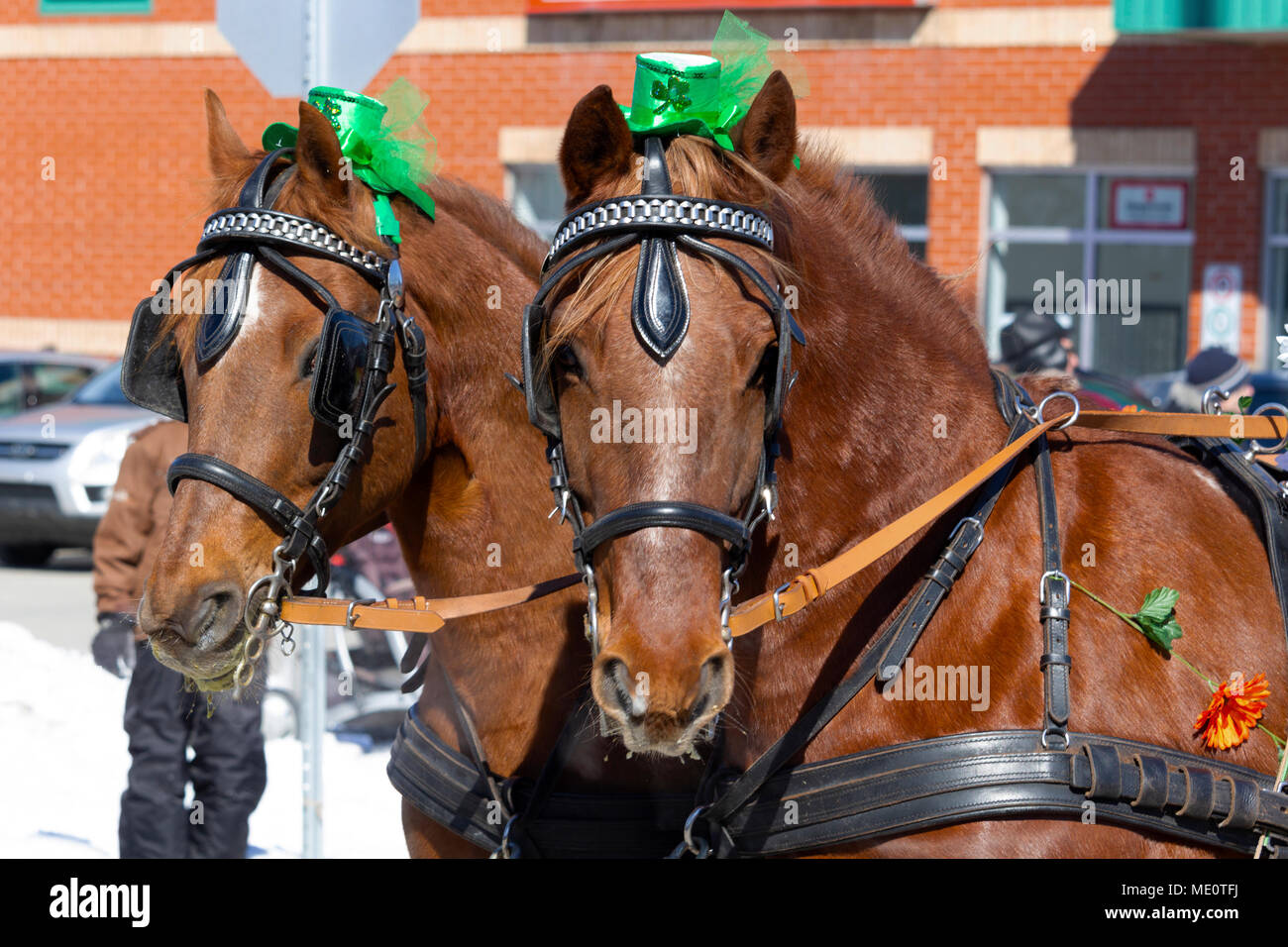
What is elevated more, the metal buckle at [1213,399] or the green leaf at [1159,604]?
the metal buckle at [1213,399]

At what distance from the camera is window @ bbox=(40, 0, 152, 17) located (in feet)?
50.6

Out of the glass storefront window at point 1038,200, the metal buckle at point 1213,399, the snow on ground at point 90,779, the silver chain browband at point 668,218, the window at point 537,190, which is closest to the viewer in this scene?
the silver chain browband at point 668,218

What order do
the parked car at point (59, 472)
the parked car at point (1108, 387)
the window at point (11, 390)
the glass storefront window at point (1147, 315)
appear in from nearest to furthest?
the parked car at point (1108, 387), the parked car at point (59, 472), the window at point (11, 390), the glass storefront window at point (1147, 315)

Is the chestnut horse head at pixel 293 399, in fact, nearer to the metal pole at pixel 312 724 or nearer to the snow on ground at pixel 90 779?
the metal pole at pixel 312 724

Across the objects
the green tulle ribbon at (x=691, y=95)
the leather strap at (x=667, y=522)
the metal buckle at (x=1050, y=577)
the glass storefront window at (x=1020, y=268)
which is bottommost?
the metal buckle at (x=1050, y=577)

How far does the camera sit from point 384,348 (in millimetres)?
2660

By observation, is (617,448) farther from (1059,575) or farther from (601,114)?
(1059,575)

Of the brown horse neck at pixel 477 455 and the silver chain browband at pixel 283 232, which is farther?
the brown horse neck at pixel 477 455

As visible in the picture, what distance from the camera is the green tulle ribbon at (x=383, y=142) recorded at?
2908 millimetres

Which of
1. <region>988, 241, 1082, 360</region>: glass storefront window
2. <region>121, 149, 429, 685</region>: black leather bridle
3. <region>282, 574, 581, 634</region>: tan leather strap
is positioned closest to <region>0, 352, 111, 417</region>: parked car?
<region>988, 241, 1082, 360</region>: glass storefront window

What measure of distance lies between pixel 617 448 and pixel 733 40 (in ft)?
3.27

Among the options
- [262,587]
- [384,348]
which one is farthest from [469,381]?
[262,587]

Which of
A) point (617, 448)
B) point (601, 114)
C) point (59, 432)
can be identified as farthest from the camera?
point (59, 432)

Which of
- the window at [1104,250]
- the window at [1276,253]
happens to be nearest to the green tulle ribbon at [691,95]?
the window at [1104,250]
